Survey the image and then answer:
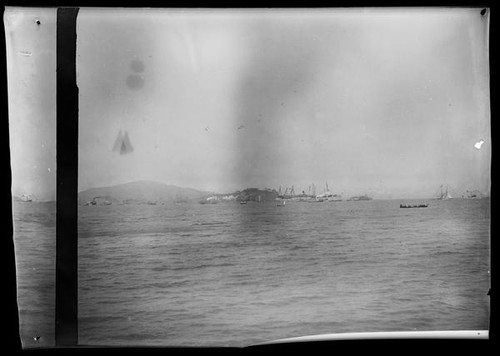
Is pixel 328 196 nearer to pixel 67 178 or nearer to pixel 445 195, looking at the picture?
pixel 445 195

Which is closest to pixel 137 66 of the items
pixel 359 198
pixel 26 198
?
pixel 26 198

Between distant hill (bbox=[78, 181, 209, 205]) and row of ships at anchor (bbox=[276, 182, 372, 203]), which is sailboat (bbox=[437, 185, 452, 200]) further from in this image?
distant hill (bbox=[78, 181, 209, 205])

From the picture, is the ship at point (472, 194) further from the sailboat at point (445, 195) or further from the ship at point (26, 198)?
the ship at point (26, 198)

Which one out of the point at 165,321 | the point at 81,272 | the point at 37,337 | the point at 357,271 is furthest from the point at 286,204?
the point at 37,337

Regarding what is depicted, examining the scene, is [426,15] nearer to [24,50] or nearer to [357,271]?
[357,271]

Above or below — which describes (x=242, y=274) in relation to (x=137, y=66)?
below

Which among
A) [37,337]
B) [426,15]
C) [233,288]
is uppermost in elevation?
[426,15]
